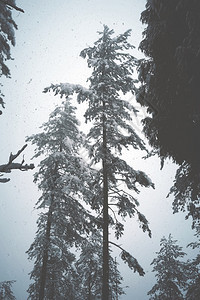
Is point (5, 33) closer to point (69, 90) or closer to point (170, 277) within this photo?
point (69, 90)

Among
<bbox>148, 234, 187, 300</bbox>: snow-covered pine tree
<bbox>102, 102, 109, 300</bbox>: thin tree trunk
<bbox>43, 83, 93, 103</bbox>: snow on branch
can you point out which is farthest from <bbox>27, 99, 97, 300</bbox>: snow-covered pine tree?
<bbox>148, 234, 187, 300</bbox>: snow-covered pine tree

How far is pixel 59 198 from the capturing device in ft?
34.9

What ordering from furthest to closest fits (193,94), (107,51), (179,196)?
(107,51) < (179,196) < (193,94)

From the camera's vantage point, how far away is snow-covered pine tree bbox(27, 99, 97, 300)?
10.1 meters

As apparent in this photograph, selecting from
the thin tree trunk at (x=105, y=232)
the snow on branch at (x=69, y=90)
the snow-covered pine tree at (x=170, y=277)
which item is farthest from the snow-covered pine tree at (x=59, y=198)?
the snow-covered pine tree at (x=170, y=277)

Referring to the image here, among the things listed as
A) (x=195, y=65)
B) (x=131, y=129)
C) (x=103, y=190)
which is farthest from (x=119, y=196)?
(x=195, y=65)

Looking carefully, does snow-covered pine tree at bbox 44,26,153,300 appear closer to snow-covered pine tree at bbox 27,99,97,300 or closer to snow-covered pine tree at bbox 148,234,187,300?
snow-covered pine tree at bbox 27,99,97,300

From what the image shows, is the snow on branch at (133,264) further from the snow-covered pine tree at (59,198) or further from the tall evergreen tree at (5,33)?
the tall evergreen tree at (5,33)

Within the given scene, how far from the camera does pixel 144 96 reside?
639cm

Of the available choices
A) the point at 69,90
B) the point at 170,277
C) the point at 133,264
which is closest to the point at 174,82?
the point at 69,90

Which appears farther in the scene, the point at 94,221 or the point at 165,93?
the point at 94,221

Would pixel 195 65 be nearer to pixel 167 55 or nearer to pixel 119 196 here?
pixel 167 55

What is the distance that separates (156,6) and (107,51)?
5.63m

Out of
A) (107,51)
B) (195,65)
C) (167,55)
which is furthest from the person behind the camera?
(107,51)
